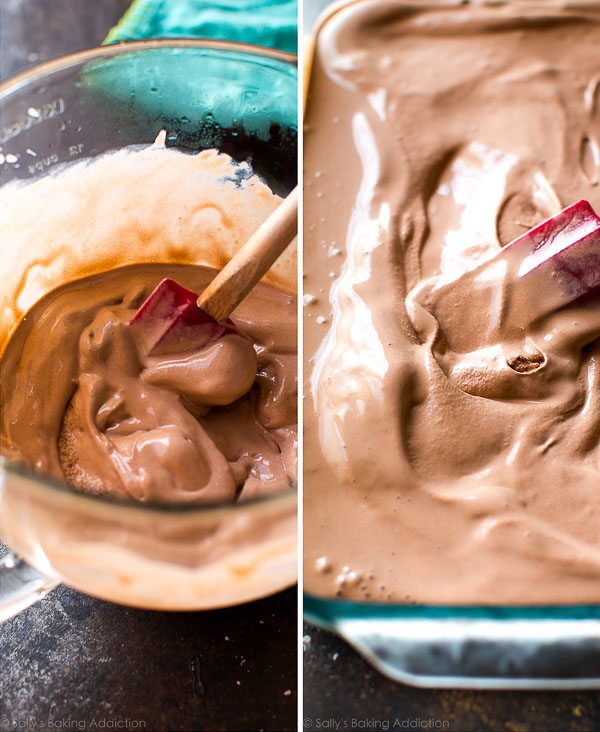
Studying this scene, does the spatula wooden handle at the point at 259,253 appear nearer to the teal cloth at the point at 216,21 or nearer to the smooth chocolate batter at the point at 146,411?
the smooth chocolate batter at the point at 146,411

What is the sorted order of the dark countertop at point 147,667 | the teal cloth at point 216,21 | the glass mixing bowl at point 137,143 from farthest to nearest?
the teal cloth at point 216,21 → the dark countertop at point 147,667 → the glass mixing bowl at point 137,143

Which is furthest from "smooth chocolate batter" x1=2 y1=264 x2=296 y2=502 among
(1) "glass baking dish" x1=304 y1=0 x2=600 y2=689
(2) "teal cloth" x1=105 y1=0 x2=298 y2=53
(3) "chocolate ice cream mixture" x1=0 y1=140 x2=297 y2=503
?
(2) "teal cloth" x1=105 y1=0 x2=298 y2=53

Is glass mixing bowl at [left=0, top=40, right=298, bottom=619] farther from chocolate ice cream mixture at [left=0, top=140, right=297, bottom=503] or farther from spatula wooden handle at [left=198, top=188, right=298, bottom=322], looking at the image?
spatula wooden handle at [left=198, top=188, right=298, bottom=322]

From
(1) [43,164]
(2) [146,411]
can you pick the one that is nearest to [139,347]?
(2) [146,411]

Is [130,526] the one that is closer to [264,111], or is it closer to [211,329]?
[211,329]

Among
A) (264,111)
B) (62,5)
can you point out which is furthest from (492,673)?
(62,5)

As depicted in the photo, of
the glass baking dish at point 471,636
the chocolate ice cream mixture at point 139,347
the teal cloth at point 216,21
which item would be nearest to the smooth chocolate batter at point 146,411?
the chocolate ice cream mixture at point 139,347
